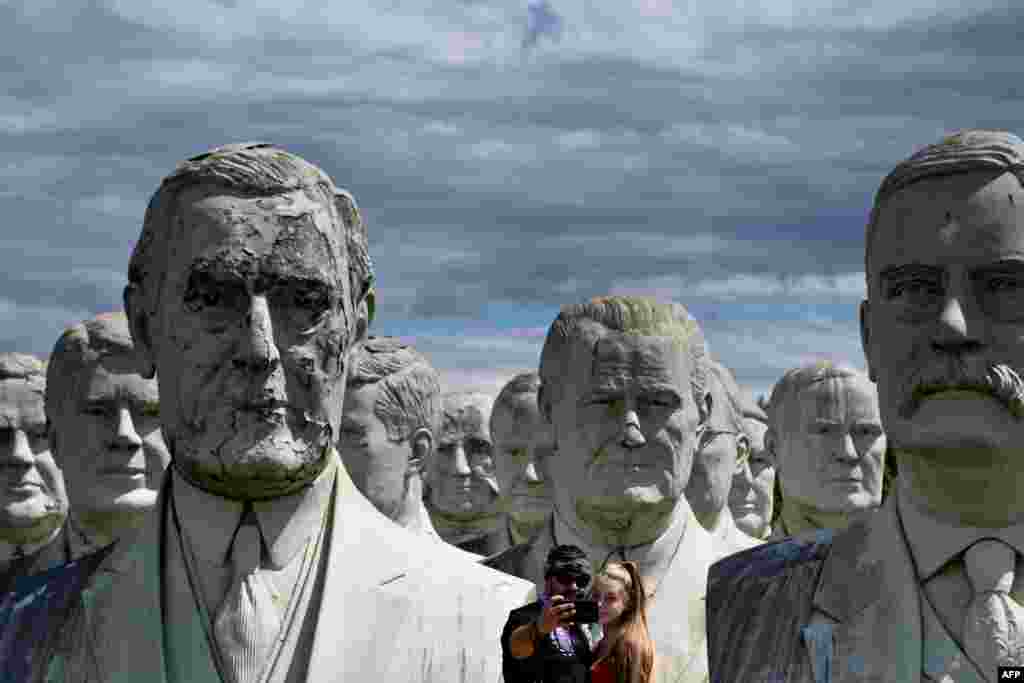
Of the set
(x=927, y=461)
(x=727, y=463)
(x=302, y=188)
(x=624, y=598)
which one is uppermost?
(x=302, y=188)

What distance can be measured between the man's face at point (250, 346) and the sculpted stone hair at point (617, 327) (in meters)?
3.91

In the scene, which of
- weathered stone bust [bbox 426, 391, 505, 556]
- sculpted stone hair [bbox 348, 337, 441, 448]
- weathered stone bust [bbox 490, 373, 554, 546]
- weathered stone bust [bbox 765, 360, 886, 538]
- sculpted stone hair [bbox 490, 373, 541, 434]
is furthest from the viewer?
weathered stone bust [bbox 426, 391, 505, 556]

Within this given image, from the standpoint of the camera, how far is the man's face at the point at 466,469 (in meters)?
23.6

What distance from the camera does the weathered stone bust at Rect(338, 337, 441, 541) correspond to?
58.1 ft

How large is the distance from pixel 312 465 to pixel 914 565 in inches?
82.0

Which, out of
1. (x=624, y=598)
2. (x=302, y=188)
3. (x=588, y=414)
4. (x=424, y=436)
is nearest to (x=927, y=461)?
(x=624, y=598)

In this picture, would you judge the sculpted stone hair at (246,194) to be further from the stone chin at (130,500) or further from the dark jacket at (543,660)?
the stone chin at (130,500)

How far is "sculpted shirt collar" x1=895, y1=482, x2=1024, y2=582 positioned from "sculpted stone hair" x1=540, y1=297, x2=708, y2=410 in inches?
141

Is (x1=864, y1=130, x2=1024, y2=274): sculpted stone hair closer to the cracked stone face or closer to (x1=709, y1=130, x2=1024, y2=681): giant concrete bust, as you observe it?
(x1=709, y1=130, x2=1024, y2=681): giant concrete bust

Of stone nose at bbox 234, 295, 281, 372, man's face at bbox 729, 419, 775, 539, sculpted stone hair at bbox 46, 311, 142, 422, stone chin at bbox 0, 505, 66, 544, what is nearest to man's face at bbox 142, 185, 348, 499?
stone nose at bbox 234, 295, 281, 372

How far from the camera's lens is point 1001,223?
9914mm

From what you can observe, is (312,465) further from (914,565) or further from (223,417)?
(914,565)

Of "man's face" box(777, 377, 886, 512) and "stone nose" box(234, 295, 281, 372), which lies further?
"man's face" box(777, 377, 886, 512)

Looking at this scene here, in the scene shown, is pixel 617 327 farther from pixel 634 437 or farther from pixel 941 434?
pixel 941 434
